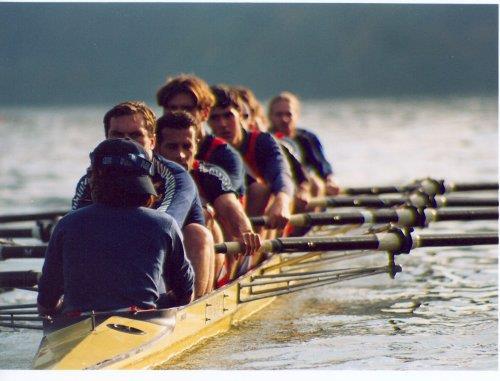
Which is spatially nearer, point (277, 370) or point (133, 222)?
point (133, 222)

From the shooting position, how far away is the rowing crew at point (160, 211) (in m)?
5.21

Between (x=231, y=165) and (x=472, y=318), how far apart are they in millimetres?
1887

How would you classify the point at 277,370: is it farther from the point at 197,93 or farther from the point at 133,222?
the point at 197,93

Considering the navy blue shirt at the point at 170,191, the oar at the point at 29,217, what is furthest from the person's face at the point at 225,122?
the oar at the point at 29,217

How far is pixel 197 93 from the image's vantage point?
24.3 ft

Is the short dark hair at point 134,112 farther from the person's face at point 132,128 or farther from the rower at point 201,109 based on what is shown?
the rower at point 201,109

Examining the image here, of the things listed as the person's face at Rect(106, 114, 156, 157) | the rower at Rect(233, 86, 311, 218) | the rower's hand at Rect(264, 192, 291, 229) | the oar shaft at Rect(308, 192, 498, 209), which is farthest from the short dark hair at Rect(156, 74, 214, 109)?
the oar shaft at Rect(308, 192, 498, 209)

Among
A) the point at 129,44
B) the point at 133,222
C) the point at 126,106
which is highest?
the point at 129,44

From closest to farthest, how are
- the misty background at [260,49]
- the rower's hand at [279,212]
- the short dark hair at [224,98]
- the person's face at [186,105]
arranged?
1. the person's face at [186,105]
2. the rower's hand at [279,212]
3. the short dark hair at [224,98]
4. the misty background at [260,49]

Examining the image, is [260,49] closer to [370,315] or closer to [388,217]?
[388,217]

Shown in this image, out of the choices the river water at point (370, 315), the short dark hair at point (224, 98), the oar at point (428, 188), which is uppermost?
the short dark hair at point (224, 98)

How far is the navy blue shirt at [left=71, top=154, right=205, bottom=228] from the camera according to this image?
19.5 ft

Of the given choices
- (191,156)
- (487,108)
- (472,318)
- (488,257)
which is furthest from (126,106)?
(487,108)

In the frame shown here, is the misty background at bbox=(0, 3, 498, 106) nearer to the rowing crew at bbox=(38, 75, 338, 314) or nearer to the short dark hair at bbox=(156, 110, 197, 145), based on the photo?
the rowing crew at bbox=(38, 75, 338, 314)
